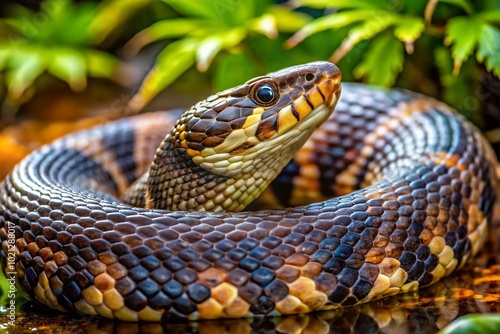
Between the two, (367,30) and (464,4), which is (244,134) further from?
(464,4)

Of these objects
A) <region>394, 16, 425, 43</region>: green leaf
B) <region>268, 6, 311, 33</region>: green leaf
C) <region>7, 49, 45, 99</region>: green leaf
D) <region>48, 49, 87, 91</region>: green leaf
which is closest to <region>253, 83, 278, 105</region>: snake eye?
<region>394, 16, 425, 43</region>: green leaf

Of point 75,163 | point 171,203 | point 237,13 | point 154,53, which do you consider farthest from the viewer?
point 154,53

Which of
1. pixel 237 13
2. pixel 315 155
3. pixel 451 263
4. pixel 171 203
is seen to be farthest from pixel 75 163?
pixel 451 263

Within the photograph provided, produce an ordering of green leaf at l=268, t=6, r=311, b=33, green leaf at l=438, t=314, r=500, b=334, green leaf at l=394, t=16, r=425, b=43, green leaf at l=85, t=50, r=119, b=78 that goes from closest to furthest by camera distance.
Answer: green leaf at l=438, t=314, r=500, b=334, green leaf at l=394, t=16, r=425, b=43, green leaf at l=268, t=6, r=311, b=33, green leaf at l=85, t=50, r=119, b=78

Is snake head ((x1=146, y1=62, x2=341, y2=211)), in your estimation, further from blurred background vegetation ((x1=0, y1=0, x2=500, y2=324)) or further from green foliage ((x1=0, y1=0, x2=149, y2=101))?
green foliage ((x1=0, y1=0, x2=149, y2=101))

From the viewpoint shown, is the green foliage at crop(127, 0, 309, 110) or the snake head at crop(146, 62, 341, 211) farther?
the green foliage at crop(127, 0, 309, 110)

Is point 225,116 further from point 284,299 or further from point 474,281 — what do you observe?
point 474,281

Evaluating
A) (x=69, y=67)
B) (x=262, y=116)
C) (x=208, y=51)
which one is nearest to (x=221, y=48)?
(x=208, y=51)
